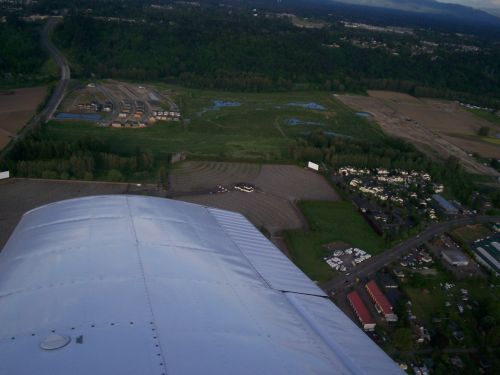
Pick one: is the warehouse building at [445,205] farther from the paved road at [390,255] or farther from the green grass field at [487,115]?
the green grass field at [487,115]

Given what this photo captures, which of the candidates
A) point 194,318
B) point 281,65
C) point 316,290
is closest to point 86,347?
point 194,318

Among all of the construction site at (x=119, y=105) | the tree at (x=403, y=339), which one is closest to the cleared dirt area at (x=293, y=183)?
the tree at (x=403, y=339)

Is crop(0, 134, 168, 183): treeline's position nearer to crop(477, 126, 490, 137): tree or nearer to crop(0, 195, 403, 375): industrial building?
crop(0, 195, 403, 375): industrial building

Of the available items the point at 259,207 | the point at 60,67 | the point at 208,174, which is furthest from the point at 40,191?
the point at 60,67

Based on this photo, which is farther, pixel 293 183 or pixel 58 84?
pixel 58 84

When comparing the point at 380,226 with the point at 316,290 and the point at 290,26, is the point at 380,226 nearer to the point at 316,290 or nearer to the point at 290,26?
the point at 316,290

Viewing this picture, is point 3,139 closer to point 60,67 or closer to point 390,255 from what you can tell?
point 60,67
